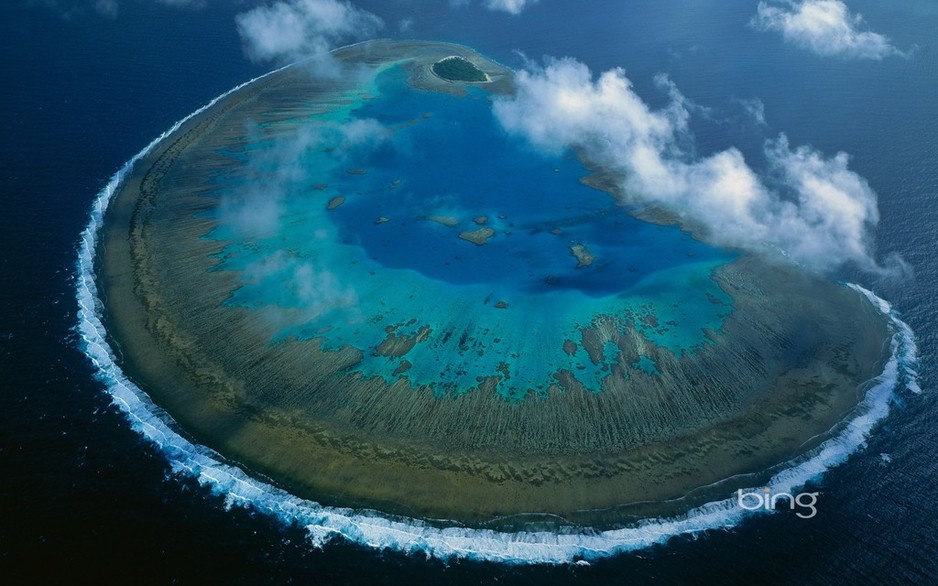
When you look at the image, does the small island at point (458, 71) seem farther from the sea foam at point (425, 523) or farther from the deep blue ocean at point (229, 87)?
the sea foam at point (425, 523)

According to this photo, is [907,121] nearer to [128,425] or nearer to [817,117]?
[817,117]

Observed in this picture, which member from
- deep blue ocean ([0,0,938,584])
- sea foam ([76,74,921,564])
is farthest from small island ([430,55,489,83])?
sea foam ([76,74,921,564])

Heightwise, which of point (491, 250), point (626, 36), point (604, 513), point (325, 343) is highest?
point (626, 36)

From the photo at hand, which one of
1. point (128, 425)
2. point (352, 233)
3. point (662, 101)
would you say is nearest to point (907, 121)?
point (662, 101)

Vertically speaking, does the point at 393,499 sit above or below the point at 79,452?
below

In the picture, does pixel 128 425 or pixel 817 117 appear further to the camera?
pixel 817 117

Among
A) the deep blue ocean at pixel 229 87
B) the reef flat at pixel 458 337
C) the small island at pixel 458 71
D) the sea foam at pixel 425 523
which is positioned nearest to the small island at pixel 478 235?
the reef flat at pixel 458 337

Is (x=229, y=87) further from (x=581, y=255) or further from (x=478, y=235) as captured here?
(x=581, y=255)

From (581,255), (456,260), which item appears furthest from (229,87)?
(581,255)
